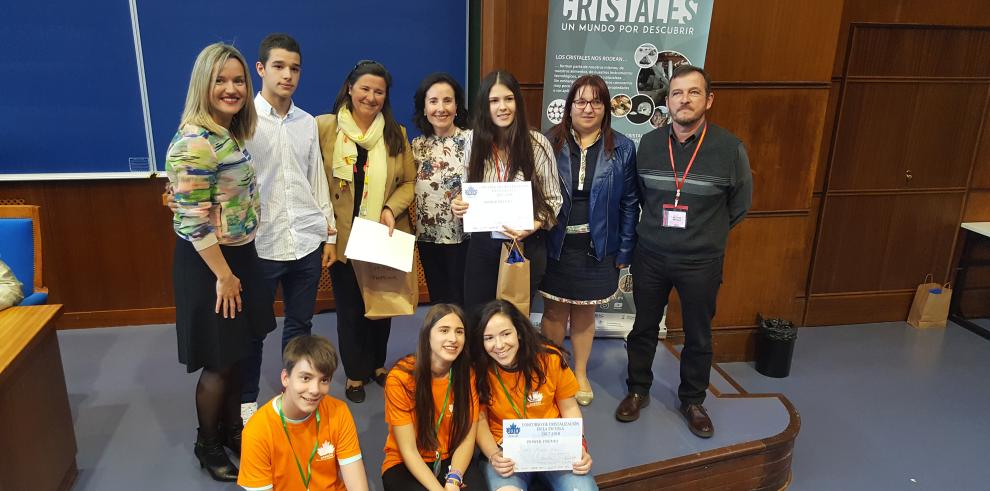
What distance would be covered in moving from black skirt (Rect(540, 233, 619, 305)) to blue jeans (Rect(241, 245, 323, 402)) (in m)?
0.95

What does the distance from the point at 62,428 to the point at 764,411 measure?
9.22ft

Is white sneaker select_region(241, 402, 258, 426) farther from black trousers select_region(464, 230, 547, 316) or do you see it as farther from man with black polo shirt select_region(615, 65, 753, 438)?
man with black polo shirt select_region(615, 65, 753, 438)

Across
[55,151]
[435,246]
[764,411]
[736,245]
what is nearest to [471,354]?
[435,246]

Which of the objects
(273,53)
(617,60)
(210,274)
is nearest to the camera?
(210,274)

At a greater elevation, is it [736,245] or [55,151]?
[55,151]

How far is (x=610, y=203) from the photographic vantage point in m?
2.49

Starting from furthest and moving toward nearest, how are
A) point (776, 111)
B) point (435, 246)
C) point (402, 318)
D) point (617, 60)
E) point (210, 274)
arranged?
point (402, 318)
point (776, 111)
point (617, 60)
point (435, 246)
point (210, 274)

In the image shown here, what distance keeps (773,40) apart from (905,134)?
1.48 meters

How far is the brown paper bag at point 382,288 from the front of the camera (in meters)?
2.51

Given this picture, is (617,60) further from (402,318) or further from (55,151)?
(55,151)

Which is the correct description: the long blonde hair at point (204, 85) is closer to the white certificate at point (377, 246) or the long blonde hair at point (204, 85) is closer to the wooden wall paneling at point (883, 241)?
the white certificate at point (377, 246)

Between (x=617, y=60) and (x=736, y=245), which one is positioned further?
(x=736, y=245)

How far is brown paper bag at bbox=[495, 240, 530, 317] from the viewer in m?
2.40

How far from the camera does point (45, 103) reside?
10.9 feet
